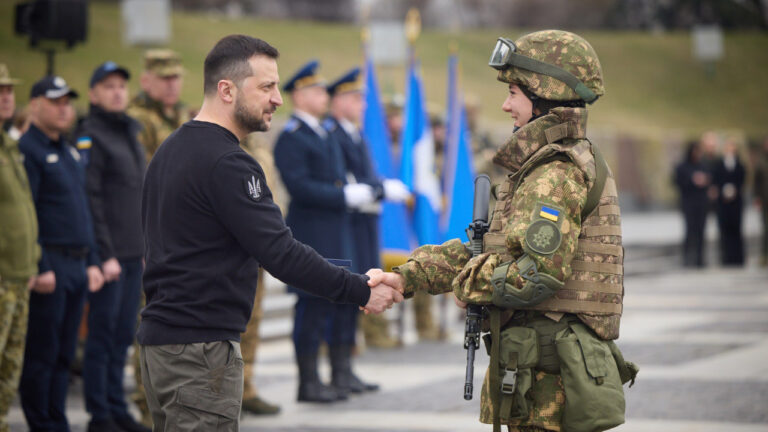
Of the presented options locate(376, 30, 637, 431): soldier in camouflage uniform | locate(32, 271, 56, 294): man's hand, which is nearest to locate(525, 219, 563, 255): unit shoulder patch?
locate(376, 30, 637, 431): soldier in camouflage uniform

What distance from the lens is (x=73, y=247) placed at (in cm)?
653

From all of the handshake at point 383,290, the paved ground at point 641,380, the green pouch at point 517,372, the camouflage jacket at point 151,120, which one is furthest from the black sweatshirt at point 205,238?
the camouflage jacket at point 151,120

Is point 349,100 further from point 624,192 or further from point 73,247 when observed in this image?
point 624,192

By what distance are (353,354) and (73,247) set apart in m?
4.18

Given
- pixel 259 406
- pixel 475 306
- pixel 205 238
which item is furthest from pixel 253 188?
pixel 259 406

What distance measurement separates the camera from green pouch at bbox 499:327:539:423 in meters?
3.85

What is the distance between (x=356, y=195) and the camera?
8156mm

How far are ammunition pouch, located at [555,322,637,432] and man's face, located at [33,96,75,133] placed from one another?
12.8 feet

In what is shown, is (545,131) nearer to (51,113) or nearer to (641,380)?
(51,113)

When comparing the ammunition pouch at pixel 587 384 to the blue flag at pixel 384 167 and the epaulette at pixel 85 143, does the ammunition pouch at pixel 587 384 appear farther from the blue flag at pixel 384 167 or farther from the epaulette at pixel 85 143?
the blue flag at pixel 384 167

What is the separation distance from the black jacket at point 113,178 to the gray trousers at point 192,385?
2988mm

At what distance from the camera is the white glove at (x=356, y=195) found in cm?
812

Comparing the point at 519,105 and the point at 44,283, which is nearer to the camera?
the point at 519,105

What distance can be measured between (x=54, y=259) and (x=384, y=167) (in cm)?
526
